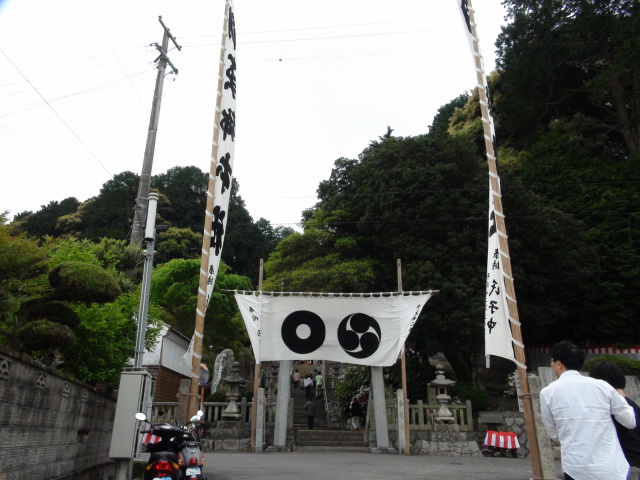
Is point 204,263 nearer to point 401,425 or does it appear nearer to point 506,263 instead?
point 506,263

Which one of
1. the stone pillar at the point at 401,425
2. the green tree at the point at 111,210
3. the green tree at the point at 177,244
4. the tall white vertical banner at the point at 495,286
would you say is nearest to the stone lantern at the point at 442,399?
the stone pillar at the point at 401,425

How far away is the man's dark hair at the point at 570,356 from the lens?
4199 millimetres

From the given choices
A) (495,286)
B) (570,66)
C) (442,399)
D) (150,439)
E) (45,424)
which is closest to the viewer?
(45,424)

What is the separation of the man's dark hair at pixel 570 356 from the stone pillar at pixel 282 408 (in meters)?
12.1

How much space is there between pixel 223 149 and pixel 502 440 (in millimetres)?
12791

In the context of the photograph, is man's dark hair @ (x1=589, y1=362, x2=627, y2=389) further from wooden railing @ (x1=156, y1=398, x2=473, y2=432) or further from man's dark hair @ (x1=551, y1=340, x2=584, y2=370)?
wooden railing @ (x1=156, y1=398, x2=473, y2=432)

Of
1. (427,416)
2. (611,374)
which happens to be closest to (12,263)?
(611,374)

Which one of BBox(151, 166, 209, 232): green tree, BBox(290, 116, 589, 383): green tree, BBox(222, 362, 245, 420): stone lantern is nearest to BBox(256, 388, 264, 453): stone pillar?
BBox(222, 362, 245, 420): stone lantern

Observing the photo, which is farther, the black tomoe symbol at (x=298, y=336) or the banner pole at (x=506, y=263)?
the black tomoe symbol at (x=298, y=336)

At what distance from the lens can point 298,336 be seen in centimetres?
1459

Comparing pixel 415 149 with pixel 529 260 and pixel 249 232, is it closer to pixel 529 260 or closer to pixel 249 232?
pixel 529 260

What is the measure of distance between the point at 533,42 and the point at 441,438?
25.5 m

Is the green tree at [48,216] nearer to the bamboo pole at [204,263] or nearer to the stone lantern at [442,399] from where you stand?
the stone lantern at [442,399]

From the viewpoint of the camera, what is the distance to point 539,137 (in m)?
30.5
